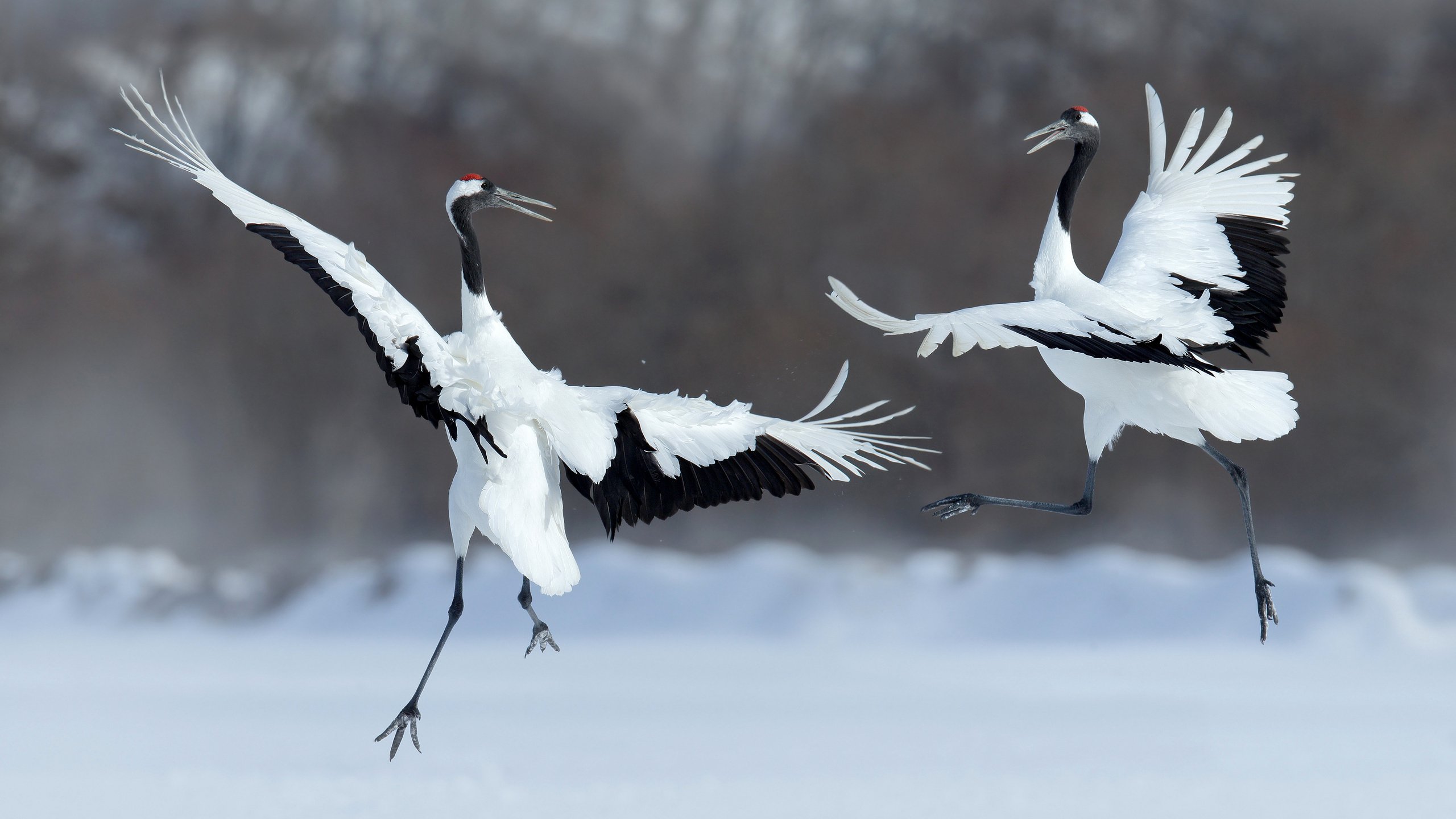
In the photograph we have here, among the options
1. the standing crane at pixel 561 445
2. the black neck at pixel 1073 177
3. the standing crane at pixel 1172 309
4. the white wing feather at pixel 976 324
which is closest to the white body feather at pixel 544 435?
the standing crane at pixel 561 445

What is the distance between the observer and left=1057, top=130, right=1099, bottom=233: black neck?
4344mm

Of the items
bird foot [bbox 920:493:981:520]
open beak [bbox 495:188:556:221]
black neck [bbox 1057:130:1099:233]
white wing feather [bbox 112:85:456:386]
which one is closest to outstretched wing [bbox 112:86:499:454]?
white wing feather [bbox 112:85:456:386]

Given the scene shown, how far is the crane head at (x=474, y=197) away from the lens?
3969mm

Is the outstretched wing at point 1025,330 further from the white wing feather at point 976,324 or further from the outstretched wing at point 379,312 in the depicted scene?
the outstretched wing at point 379,312

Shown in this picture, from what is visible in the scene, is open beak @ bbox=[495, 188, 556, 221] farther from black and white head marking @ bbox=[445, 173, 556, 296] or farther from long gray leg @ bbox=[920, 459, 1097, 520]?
long gray leg @ bbox=[920, 459, 1097, 520]

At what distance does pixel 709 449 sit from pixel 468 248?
3.13 feet

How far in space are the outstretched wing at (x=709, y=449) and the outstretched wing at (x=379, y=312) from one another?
45 centimetres

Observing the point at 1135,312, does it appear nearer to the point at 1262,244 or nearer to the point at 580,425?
the point at 1262,244

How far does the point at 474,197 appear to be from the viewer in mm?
3988

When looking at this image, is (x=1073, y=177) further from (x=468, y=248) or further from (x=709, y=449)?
(x=468, y=248)

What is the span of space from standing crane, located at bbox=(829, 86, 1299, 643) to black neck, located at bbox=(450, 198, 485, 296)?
1.28 metres

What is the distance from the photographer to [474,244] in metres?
3.89

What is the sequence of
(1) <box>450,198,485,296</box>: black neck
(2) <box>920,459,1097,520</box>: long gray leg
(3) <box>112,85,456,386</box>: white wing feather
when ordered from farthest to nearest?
(2) <box>920,459,1097,520</box>: long gray leg, (1) <box>450,198,485,296</box>: black neck, (3) <box>112,85,456,386</box>: white wing feather

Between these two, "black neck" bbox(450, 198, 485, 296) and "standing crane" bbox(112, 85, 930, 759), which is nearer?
"standing crane" bbox(112, 85, 930, 759)
